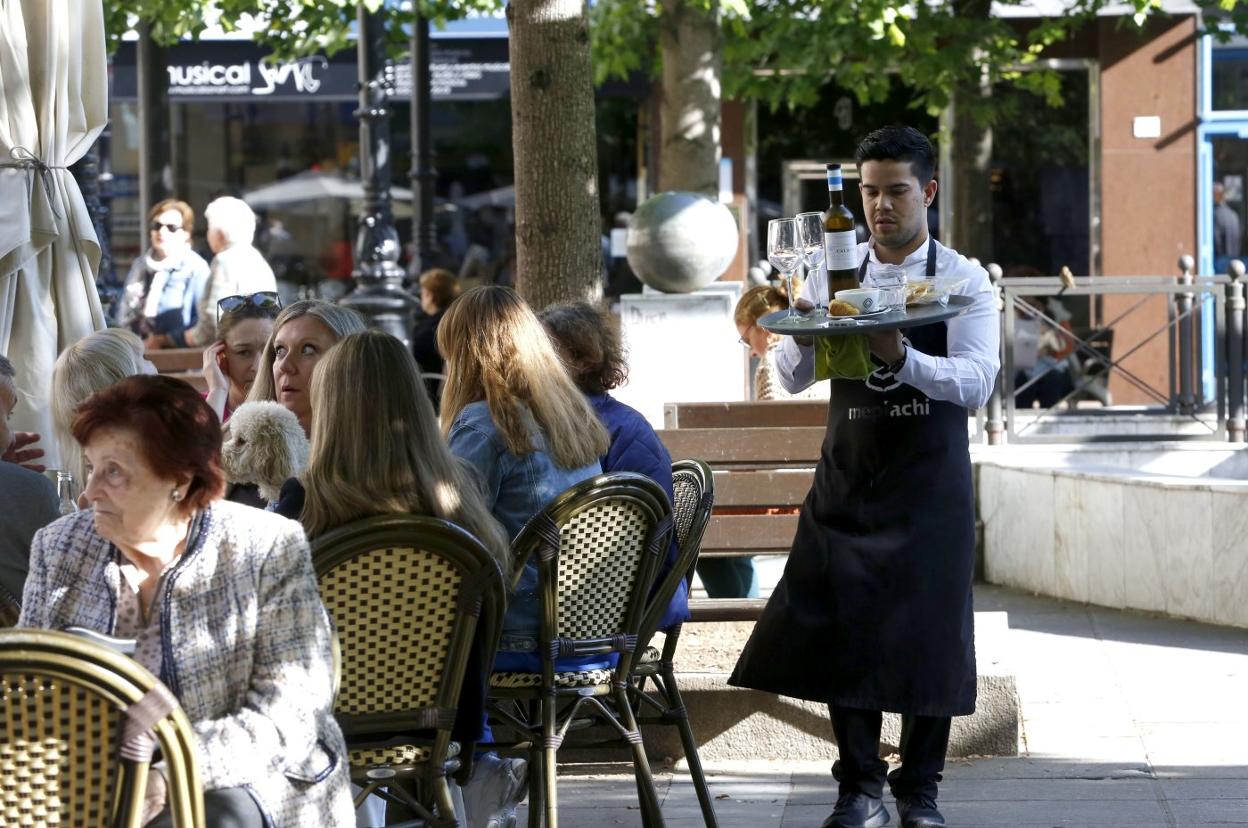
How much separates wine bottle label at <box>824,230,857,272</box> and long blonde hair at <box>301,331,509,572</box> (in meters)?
1.31

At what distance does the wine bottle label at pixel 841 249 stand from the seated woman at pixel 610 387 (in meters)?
0.86

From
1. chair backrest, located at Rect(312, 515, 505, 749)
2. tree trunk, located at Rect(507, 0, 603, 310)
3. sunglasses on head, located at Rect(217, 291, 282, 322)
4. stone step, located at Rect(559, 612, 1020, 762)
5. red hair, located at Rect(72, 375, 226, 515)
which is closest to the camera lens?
red hair, located at Rect(72, 375, 226, 515)

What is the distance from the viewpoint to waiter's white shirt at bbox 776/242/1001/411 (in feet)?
16.5

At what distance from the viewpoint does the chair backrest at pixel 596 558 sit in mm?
4715

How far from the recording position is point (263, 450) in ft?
15.0

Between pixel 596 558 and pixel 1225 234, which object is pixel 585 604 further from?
pixel 1225 234

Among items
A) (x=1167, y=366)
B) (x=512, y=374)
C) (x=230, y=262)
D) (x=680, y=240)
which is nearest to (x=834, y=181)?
(x=512, y=374)

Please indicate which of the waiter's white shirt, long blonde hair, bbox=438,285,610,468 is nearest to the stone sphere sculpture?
the waiter's white shirt

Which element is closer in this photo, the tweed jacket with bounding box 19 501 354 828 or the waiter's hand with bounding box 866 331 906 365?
the tweed jacket with bounding box 19 501 354 828

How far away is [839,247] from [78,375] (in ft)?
6.97

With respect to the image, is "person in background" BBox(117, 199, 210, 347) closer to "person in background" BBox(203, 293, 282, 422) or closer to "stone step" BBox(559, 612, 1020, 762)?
"person in background" BBox(203, 293, 282, 422)

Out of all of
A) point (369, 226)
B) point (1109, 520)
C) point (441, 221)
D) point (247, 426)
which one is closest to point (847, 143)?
point (441, 221)

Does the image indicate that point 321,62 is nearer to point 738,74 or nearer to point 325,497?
point 738,74

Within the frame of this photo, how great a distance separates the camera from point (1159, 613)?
9.29 metres
